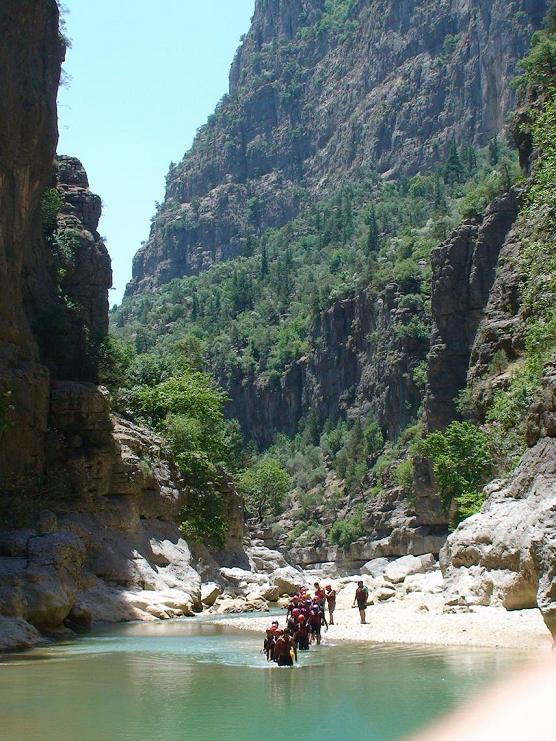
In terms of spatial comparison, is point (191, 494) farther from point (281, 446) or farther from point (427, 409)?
point (281, 446)

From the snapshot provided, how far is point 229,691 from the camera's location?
821 inches

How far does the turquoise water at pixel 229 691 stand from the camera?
668 inches

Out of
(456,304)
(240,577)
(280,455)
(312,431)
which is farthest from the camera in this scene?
(312,431)

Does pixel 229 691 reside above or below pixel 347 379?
below

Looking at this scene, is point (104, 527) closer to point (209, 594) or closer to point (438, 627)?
point (209, 594)

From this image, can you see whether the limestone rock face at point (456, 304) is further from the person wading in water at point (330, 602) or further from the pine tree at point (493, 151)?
the pine tree at point (493, 151)

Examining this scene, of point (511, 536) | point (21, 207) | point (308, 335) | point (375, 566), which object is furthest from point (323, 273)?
point (511, 536)

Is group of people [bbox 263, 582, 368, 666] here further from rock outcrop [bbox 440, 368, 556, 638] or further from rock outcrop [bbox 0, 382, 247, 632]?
rock outcrop [bbox 0, 382, 247, 632]

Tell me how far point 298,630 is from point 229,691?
697 centimetres

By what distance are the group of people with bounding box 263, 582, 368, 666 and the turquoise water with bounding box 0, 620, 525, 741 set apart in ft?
1.28

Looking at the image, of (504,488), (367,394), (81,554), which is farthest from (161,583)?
(367,394)

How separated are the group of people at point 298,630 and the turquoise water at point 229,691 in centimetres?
39

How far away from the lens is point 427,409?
86.7m

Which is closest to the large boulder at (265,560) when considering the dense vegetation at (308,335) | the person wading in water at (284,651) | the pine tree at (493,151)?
the dense vegetation at (308,335)
